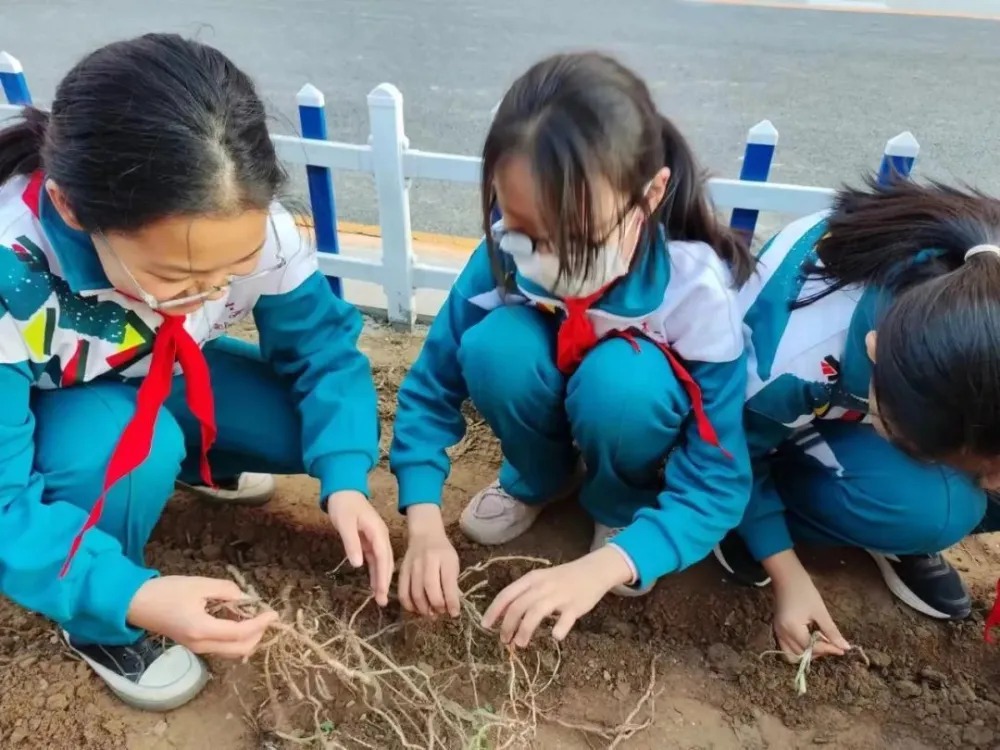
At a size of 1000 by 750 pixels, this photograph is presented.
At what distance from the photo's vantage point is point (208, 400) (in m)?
1.48

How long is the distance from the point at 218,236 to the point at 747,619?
1.17 m

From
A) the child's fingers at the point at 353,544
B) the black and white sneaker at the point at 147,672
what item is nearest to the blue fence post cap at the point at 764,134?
the child's fingers at the point at 353,544

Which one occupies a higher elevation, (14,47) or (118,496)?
(118,496)

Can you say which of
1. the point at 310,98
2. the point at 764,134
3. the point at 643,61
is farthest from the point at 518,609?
the point at 643,61

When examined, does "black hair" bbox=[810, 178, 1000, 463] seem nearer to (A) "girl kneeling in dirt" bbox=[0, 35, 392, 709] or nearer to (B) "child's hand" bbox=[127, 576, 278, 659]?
(A) "girl kneeling in dirt" bbox=[0, 35, 392, 709]

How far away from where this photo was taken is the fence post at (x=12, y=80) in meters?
2.62

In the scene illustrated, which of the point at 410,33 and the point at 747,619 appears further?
the point at 410,33

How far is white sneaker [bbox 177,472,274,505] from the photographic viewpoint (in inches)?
72.1

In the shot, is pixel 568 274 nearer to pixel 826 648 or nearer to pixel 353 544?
pixel 353 544

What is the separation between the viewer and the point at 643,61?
5.16 m

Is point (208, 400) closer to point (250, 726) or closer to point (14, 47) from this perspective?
point (250, 726)

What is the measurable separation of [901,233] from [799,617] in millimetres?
662

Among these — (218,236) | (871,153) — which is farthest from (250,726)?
Answer: (871,153)

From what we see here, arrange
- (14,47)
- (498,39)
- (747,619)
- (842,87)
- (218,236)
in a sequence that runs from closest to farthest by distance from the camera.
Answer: (218,236), (747,619), (842,87), (14,47), (498,39)
